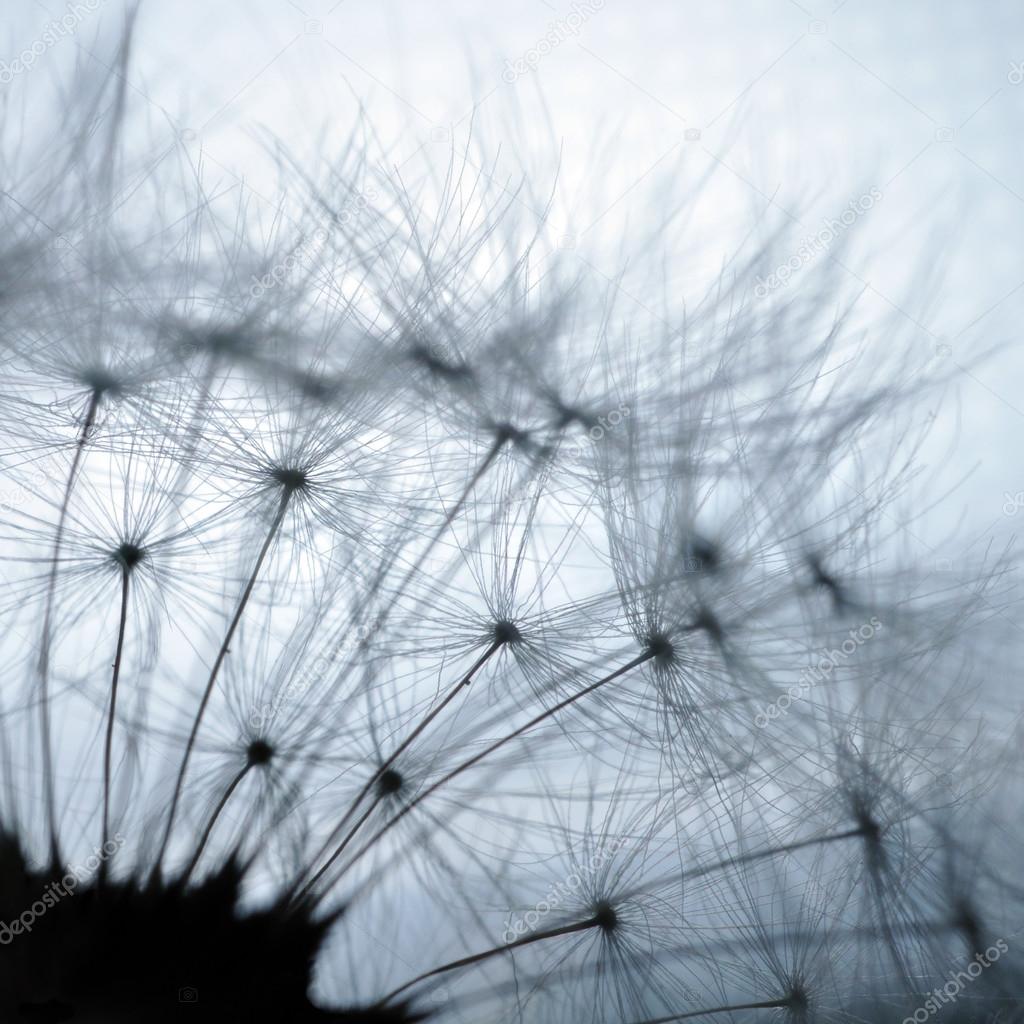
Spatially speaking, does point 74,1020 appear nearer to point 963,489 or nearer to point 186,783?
point 186,783

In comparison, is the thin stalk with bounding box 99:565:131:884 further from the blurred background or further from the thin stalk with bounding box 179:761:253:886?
the blurred background

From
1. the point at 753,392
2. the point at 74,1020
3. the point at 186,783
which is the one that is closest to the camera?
the point at 74,1020

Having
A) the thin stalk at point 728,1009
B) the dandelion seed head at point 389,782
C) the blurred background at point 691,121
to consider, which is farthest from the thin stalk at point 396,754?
the blurred background at point 691,121

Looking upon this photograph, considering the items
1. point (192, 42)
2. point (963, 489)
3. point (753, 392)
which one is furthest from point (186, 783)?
point (963, 489)

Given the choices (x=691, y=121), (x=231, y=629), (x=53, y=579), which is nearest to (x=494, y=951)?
(x=231, y=629)

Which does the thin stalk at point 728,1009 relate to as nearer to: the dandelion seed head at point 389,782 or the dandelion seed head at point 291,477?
the dandelion seed head at point 389,782

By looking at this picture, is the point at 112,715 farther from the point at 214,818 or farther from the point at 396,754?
the point at 396,754
